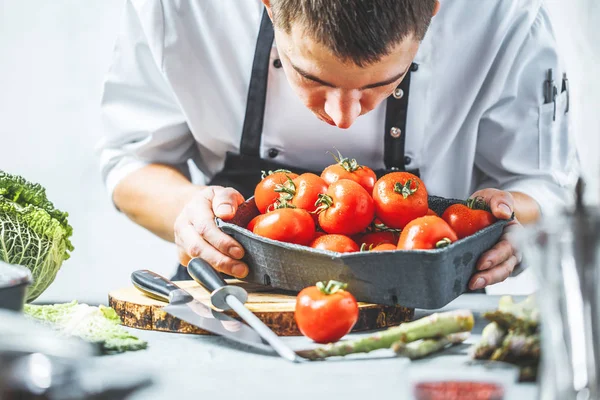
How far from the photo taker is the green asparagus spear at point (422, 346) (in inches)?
43.8

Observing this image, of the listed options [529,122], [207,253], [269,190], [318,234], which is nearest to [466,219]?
[318,234]

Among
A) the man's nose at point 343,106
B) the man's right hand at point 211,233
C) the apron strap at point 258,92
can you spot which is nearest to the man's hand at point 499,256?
the man's nose at point 343,106

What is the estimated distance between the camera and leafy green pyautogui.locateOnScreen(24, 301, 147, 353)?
1186 millimetres

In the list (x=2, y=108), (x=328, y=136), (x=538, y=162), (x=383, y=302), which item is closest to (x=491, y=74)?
(x=538, y=162)

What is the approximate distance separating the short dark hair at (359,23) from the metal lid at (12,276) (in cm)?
57

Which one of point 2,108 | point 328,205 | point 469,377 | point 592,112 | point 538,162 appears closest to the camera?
point 469,377

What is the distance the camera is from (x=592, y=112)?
7.75 ft

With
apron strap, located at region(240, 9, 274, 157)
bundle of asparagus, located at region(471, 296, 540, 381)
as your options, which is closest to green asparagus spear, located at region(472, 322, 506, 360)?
bundle of asparagus, located at region(471, 296, 540, 381)

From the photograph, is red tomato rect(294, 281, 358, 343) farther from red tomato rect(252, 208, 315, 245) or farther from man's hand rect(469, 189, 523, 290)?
man's hand rect(469, 189, 523, 290)

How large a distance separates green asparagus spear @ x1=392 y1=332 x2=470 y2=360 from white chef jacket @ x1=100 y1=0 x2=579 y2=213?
731mm

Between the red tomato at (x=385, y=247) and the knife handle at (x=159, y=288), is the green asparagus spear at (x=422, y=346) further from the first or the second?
the knife handle at (x=159, y=288)

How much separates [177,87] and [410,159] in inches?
22.2

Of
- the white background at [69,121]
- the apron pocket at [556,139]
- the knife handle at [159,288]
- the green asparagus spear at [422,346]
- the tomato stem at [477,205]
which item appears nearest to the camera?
the green asparagus spear at [422,346]

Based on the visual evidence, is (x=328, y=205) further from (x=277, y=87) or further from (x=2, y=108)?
(x=2, y=108)
